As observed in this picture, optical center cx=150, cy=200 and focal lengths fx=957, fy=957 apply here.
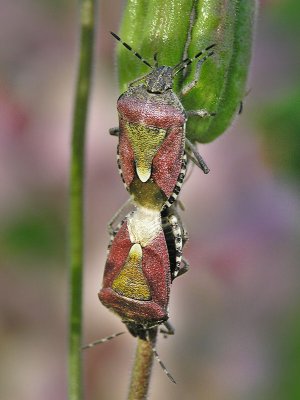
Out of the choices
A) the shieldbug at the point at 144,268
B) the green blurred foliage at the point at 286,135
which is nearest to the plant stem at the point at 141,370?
the shieldbug at the point at 144,268

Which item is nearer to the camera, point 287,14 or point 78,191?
point 78,191

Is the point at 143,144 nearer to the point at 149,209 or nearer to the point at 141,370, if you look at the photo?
the point at 149,209

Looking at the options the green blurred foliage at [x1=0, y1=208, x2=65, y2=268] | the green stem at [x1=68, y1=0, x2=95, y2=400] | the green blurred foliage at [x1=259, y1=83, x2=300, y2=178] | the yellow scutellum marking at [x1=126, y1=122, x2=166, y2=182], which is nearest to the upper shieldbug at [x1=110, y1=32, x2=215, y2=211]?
the yellow scutellum marking at [x1=126, y1=122, x2=166, y2=182]

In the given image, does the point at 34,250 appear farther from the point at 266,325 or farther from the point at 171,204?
the point at 171,204

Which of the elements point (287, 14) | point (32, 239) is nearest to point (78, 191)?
point (32, 239)

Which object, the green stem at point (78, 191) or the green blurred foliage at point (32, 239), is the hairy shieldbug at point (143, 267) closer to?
the green stem at point (78, 191)

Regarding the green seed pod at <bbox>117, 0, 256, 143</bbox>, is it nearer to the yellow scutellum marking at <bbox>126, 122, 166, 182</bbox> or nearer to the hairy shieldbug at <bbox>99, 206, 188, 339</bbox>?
the yellow scutellum marking at <bbox>126, 122, 166, 182</bbox>

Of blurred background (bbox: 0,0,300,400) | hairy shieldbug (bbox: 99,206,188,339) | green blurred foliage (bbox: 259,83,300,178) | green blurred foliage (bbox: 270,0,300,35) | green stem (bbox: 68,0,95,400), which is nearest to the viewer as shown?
hairy shieldbug (bbox: 99,206,188,339)
